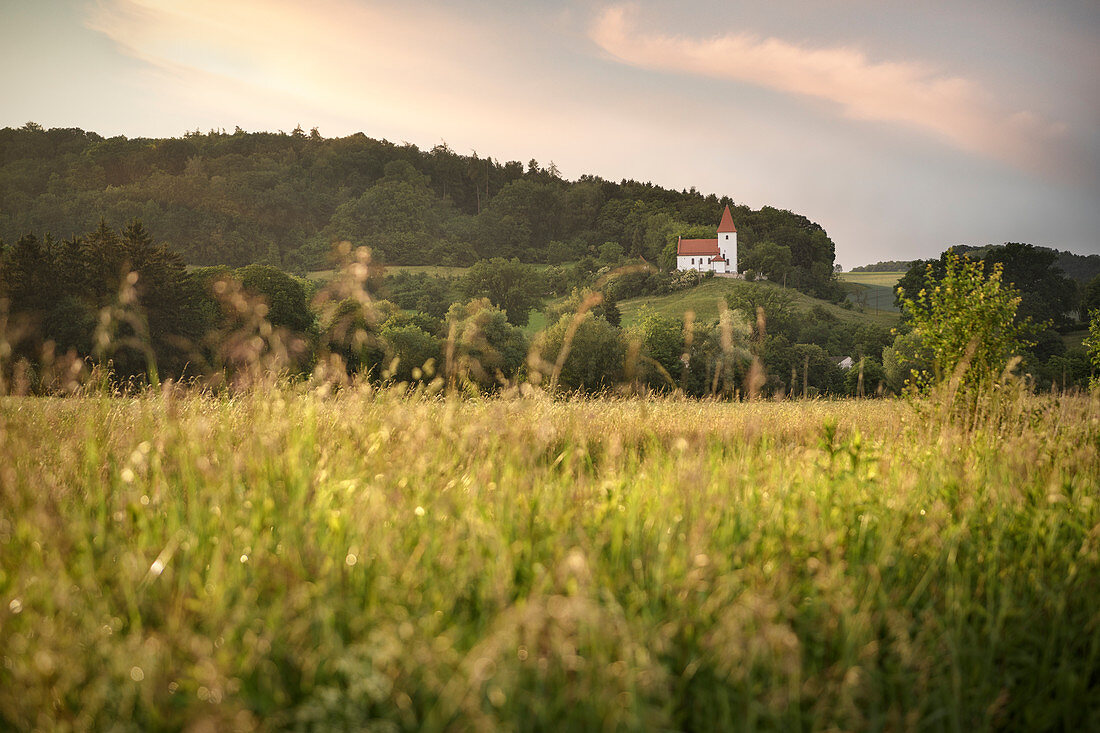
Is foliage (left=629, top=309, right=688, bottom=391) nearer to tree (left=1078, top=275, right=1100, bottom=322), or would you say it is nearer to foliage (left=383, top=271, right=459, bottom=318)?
foliage (left=383, top=271, right=459, bottom=318)

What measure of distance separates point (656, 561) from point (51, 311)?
43744mm

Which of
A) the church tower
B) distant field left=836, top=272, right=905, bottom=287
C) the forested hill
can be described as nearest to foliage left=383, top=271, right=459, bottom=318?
the forested hill

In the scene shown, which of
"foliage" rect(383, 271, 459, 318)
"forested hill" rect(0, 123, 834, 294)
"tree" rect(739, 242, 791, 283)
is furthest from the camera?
"tree" rect(739, 242, 791, 283)

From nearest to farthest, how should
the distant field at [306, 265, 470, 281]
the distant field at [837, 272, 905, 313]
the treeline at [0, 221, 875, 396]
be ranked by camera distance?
the treeline at [0, 221, 875, 396], the distant field at [306, 265, 470, 281], the distant field at [837, 272, 905, 313]

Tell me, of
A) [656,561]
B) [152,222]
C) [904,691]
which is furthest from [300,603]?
[152,222]

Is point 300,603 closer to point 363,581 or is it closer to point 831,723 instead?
point 363,581

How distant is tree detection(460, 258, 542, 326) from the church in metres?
46.8

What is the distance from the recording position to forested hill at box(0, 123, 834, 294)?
94.6m

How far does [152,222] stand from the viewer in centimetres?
9431

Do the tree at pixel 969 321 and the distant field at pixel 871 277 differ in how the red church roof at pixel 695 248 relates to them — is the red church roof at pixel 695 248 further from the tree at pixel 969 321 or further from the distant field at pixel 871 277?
the tree at pixel 969 321

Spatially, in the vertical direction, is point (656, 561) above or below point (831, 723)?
above

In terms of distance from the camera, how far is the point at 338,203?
120 m

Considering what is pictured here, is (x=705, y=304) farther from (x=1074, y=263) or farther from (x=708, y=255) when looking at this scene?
→ (x=1074, y=263)

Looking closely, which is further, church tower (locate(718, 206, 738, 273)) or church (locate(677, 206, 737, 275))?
church tower (locate(718, 206, 738, 273))
